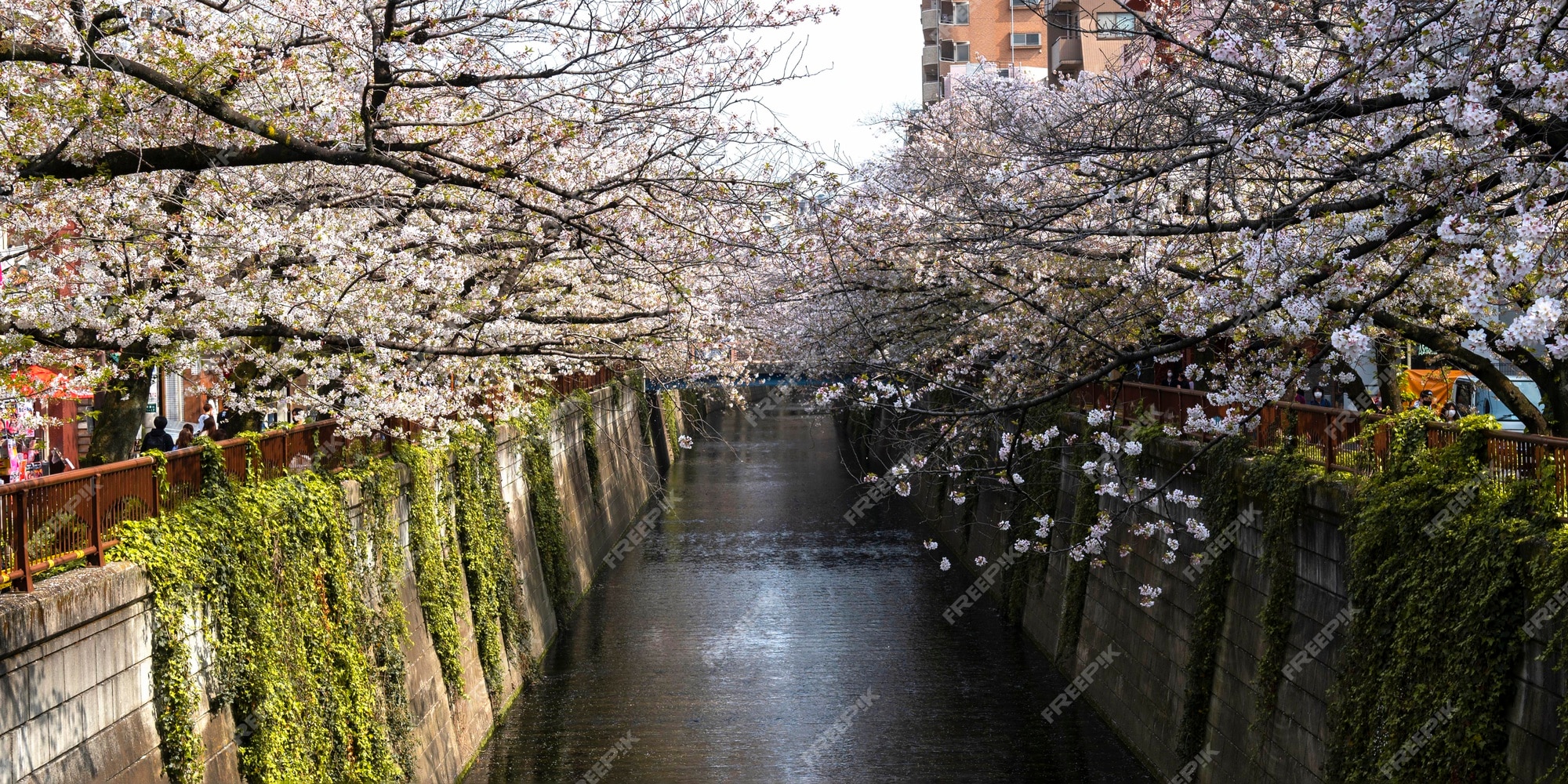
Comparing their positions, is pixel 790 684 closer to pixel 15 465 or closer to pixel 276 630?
pixel 276 630

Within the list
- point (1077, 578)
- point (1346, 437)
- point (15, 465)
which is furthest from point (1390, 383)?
point (15, 465)

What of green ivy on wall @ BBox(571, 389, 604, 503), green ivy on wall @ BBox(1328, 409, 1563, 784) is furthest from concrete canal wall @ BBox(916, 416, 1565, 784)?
green ivy on wall @ BBox(571, 389, 604, 503)

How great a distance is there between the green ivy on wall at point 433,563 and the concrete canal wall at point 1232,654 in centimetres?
886

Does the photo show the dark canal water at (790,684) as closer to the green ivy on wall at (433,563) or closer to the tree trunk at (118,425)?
the green ivy on wall at (433,563)

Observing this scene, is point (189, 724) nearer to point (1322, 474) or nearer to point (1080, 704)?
point (1322, 474)

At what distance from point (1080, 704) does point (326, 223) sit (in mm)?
13110

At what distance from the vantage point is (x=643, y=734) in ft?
62.4

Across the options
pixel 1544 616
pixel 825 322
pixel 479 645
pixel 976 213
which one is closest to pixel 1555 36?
pixel 1544 616

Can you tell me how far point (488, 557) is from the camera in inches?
812

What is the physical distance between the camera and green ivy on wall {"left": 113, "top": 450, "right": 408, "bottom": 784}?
954 cm

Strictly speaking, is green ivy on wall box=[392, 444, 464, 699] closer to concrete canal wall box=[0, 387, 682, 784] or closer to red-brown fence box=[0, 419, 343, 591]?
concrete canal wall box=[0, 387, 682, 784]

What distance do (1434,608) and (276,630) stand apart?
8.90 m

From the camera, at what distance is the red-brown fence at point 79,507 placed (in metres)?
7.91

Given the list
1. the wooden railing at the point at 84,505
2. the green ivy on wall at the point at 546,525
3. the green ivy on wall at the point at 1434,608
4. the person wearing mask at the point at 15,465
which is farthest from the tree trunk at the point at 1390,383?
the person wearing mask at the point at 15,465
